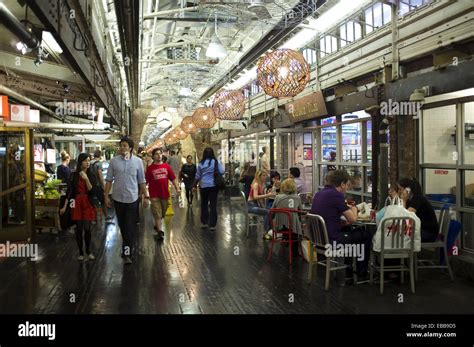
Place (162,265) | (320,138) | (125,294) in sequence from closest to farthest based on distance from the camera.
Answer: (125,294)
(162,265)
(320,138)

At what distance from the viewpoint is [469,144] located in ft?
20.9

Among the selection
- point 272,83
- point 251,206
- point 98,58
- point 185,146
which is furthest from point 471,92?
point 185,146

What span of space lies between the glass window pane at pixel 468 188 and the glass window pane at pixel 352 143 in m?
3.44

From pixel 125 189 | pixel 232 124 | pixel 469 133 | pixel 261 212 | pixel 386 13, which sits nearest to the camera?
→ pixel 469 133

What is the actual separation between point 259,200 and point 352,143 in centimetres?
245

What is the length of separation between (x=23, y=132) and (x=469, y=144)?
6.63 meters

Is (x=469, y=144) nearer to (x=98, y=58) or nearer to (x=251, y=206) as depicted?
(x=251, y=206)

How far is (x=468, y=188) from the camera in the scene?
6379 mm

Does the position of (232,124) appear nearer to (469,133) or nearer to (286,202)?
(286,202)

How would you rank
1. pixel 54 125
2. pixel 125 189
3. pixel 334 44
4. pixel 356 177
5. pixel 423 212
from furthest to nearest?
1. pixel 334 44
2. pixel 54 125
3. pixel 356 177
4. pixel 125 189
5. pixel 423 212

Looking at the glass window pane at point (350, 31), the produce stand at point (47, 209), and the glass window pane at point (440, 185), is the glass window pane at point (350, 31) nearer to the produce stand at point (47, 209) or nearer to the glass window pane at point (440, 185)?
the glass window pane at point (440, 185)

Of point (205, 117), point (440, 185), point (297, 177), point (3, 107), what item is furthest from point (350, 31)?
point (3, 107)

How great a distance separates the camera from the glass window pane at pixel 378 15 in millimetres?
8492

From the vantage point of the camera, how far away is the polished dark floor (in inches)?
199
